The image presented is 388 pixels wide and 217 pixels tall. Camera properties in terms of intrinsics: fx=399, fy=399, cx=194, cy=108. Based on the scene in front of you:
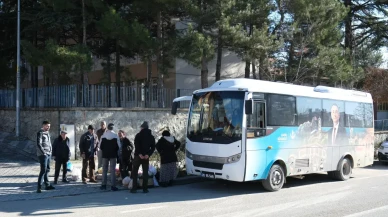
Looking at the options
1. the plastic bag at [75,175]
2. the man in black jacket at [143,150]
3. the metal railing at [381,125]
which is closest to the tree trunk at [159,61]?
the plastic bag at [75,175]

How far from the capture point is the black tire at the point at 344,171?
13.7 m

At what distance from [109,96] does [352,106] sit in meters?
9.71

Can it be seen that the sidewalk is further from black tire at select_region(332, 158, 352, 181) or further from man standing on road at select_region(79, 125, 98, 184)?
black tire at select_region(332, 158, 352, 181)

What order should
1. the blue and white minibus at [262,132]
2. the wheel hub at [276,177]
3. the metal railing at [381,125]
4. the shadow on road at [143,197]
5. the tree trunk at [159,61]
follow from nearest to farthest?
the shadow on road at [143,197] → the blue and white minibus at [262,132] → the wheel hub at [276,177] → the tree trunk at [159,61] → the metal railing at [381,125]

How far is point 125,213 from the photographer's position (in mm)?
8438

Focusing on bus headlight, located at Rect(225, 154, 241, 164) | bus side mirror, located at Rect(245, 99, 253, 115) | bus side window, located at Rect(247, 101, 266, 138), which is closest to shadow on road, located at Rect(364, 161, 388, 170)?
bus side window, located at Rect(247, 101, 266, 138)

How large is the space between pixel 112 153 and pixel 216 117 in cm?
309

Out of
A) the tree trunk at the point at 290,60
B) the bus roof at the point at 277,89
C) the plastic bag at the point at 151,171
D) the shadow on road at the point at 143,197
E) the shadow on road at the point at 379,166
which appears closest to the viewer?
the shadow on road at the point at 143,197

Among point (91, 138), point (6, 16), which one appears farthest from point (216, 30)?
point (6, 16)

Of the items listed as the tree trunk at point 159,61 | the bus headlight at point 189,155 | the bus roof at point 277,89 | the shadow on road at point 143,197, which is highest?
the tree trunk at point 159,61

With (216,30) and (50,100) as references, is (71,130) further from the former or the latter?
(216,30)

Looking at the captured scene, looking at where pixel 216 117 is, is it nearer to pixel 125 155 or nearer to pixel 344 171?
pixel 125 155

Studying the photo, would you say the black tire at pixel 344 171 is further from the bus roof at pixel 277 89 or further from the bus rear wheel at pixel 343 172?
the bus roof at pixel 277 89

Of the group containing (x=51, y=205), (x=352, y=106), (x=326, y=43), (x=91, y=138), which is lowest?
(x=51, y=205)
